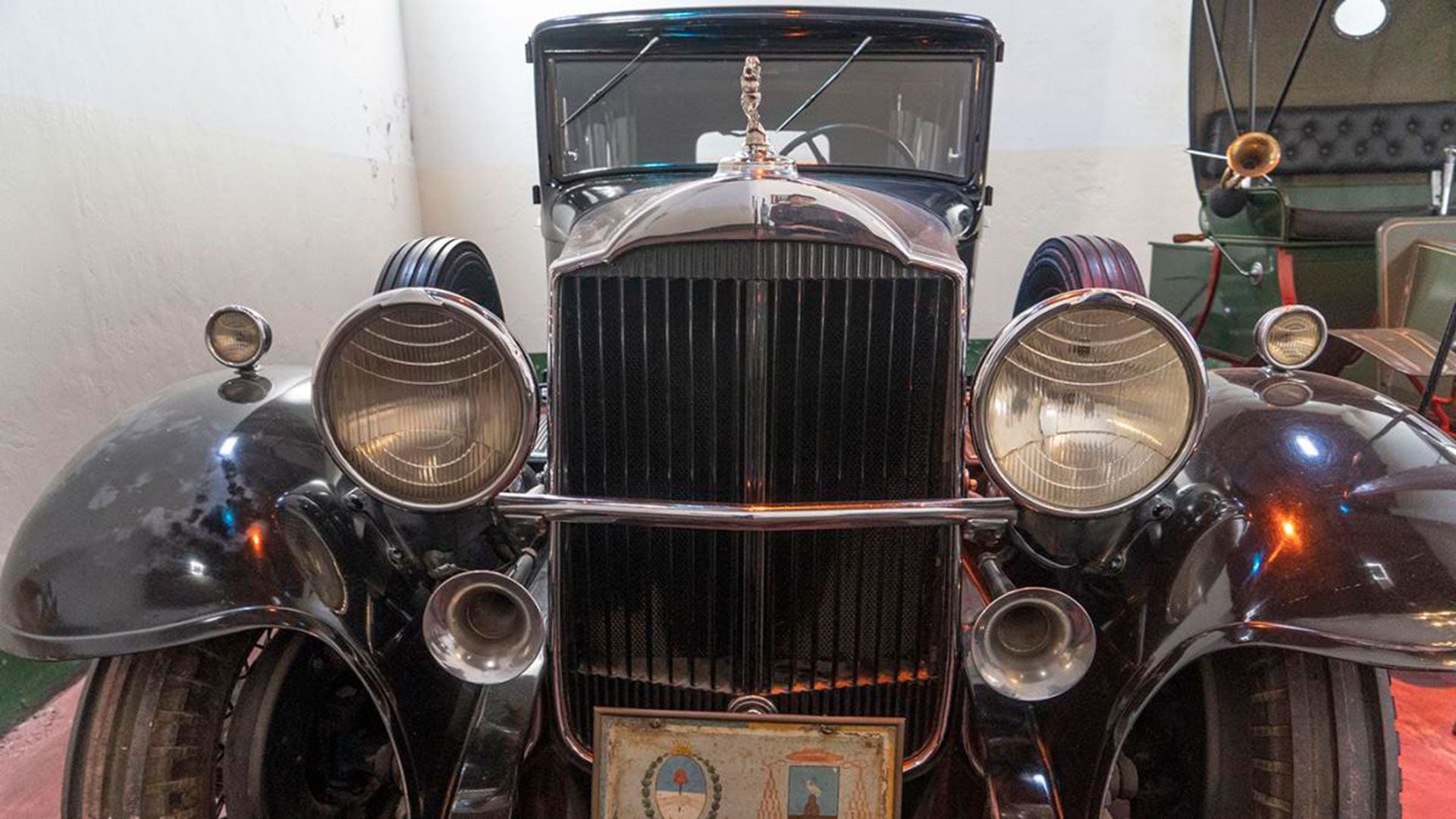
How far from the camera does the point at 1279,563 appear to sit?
1197 mm

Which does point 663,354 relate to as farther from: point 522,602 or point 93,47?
point 93,47

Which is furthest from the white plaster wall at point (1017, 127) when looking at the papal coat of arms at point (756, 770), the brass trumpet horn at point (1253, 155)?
the papal coat of arms at point (756, 770)

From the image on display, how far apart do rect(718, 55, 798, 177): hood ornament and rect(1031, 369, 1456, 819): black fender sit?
33.2 inches

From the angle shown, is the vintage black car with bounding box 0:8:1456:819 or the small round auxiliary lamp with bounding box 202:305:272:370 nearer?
the vintage black car with bounding box 0:8:1456:819

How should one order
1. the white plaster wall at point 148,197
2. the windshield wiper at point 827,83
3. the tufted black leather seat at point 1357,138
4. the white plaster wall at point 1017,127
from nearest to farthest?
1. the white plaster wall at point 148,197
2. the windshield wiper at point 827,83
3. the tufted black leather seat at point 1357,138
4. the white plaster wall at point 1017,127

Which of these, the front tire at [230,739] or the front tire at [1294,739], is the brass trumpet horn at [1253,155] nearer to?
the front tire at [1294,739]

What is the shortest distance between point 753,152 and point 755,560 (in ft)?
2.48

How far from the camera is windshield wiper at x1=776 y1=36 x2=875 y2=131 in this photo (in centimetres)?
234

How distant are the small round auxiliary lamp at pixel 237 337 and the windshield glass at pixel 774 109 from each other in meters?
1.19

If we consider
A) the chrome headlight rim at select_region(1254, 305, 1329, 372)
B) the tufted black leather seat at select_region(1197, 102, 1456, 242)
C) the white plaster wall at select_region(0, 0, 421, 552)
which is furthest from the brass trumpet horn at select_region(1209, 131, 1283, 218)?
the white plaster wall at select_region(0, 0, 421, 552)

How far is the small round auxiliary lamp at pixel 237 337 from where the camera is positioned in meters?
1.58

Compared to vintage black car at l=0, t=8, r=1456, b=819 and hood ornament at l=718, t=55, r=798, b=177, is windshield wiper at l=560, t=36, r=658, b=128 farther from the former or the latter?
vintage black car at l=0, t=8, r=1456, b=819

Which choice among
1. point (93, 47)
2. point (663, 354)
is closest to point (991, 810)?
point (663, 354)

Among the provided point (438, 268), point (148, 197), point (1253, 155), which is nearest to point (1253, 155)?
point (1253, 155)
